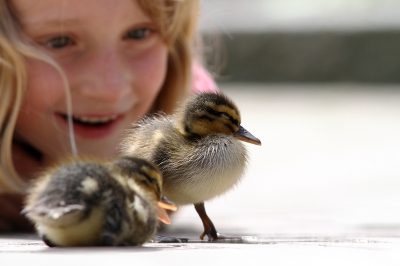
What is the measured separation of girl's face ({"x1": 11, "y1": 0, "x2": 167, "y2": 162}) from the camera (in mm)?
2828

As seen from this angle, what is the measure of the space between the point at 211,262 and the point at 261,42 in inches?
321

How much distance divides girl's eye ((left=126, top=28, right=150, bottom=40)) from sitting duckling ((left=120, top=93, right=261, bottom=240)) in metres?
1.11

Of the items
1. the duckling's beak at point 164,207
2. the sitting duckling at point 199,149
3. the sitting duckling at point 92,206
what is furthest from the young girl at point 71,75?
the sitting duckling at point 92,206

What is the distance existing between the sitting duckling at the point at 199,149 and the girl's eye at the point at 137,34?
1108mm

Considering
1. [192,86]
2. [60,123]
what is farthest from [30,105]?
[192,86]

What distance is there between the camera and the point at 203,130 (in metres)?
1.94

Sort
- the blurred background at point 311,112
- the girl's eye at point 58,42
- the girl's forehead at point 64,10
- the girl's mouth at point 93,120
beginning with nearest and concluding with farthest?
the girl's forehead at point 64,10 → the girl's eye at point 58,42 → the girl's mouth at point 93,120 → the blurred background at point 311,112

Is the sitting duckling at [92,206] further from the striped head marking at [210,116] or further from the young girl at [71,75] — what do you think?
the young girl at [71,75]

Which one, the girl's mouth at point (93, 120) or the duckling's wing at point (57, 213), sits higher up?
the girl's mouth at point (93, 120)

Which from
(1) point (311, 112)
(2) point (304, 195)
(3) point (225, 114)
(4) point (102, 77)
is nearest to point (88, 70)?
(4) point (102, 77)

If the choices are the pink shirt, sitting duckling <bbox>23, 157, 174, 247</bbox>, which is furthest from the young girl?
sitting duckling <bbox>23, 157, 174, 247</bbox>

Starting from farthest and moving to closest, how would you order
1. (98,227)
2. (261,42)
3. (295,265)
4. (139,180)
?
(261,42) → (139,180) → (98,227) → (295,265)

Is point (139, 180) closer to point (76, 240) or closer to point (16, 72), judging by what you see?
point (76, 240)

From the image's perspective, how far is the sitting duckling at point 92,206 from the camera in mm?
1544
